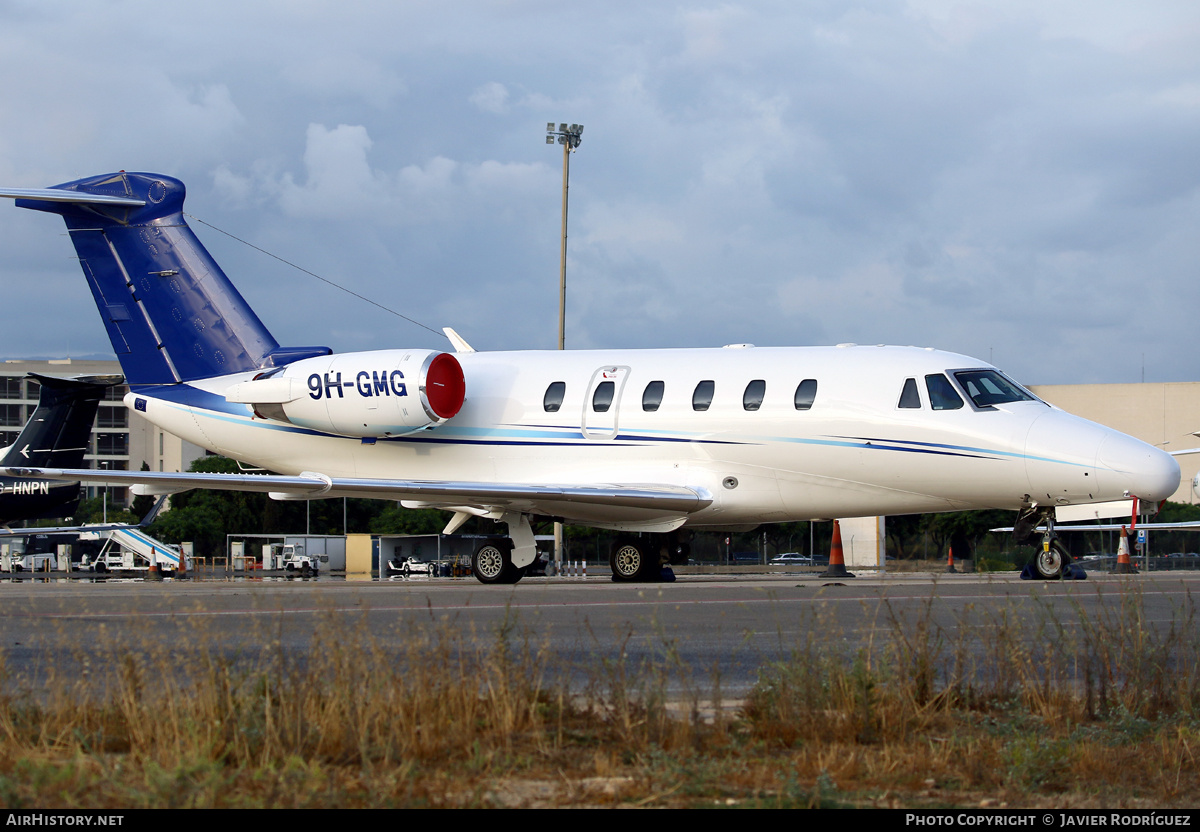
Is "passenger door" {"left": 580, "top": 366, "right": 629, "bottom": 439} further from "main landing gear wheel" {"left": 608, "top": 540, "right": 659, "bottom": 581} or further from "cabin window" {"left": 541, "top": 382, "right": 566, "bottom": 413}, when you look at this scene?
"main landing gear wheel" {"left": 608, "top": 540, "right": 659, "bottom": 581}

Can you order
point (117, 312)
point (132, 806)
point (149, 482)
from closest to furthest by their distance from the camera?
point (132, 806) → point (149, 482) → point (117, 312)

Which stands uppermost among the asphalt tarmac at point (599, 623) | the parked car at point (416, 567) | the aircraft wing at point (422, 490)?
the aircraft wing at point (422, 490)

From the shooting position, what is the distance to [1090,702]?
6.37 metres

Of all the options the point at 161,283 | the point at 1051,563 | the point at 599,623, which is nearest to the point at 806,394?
the point at 1051,563

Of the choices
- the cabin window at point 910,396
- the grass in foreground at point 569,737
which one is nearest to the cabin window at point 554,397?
the cabin window at point 910,396

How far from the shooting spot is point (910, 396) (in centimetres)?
1762

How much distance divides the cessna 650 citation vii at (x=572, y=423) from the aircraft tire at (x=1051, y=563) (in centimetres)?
4

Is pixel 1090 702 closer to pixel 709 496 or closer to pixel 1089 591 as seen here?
pixel 1089 591

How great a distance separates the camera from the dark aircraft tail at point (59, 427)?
117 feet

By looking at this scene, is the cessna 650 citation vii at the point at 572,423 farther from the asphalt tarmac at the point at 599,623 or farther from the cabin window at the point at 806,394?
the asphalt tarmac at the point at 599,623

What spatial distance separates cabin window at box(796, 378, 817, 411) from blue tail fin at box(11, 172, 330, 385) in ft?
29.3

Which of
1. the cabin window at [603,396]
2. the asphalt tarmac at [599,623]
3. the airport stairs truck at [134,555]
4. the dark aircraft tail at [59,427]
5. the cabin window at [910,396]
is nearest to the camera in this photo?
the asphalt tarmac at [599,623]

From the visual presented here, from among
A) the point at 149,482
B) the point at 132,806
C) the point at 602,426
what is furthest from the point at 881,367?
the point at 132,806
